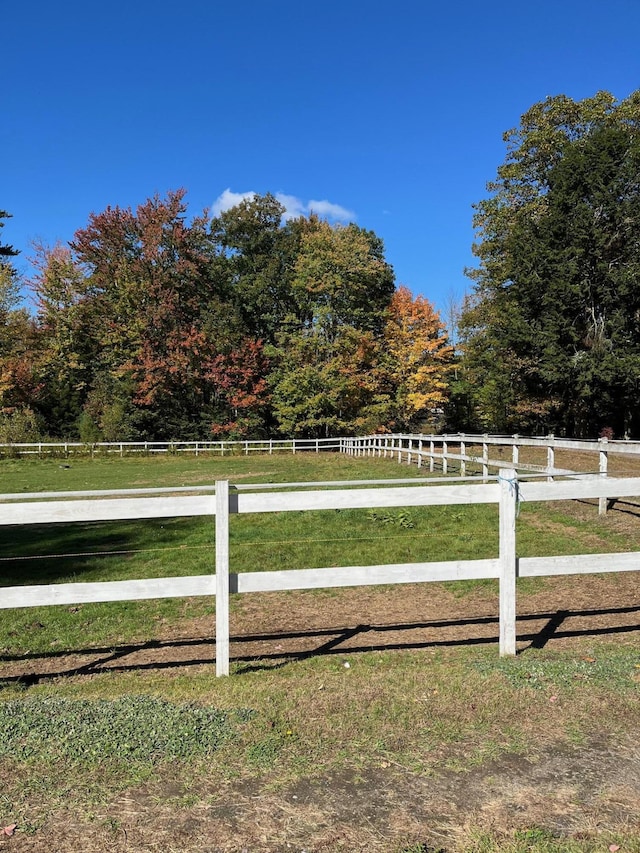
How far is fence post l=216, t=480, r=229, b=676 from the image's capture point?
4.18 meters

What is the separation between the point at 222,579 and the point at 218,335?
4334 cm

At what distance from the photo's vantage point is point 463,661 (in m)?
4.23

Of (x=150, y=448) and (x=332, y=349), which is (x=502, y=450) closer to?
(x=332, y=349)

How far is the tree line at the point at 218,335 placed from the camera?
4303cm

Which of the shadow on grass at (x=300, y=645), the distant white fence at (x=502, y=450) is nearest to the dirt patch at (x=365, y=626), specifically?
the shadow on grass at (x=300, y=645)

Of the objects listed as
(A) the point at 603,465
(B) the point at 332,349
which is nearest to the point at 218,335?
(B) the point at 332,349

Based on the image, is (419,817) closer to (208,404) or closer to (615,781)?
(615,781)

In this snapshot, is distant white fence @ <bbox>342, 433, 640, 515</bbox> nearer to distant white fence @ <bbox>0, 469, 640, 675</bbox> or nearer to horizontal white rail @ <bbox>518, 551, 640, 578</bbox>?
horizontal white rail @ <bbox>518, 551, 640, 578</bbox>

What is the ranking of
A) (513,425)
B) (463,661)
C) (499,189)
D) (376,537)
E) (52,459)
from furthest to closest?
(513,425) < (499,189) < (52,459) < (376,537) < (463,661)

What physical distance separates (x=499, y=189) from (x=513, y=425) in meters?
15.0

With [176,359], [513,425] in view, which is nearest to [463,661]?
[513,425]

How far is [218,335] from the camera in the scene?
46156 mm

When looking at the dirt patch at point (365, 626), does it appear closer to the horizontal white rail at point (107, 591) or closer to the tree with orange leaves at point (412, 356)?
the horizontal white rail at point (107, 591)

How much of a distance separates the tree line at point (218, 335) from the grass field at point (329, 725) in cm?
3617
